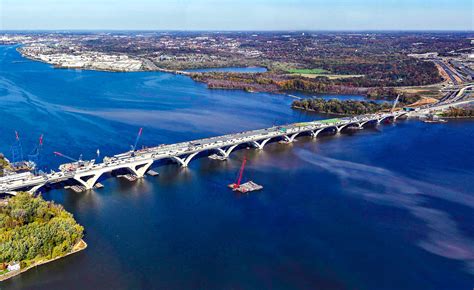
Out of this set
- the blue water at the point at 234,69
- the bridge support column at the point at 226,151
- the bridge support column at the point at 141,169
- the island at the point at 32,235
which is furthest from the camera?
the blue water at the point at 234,69

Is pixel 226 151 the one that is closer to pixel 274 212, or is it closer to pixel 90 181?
pixel 274 212

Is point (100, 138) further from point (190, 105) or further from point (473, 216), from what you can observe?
point (473, 216)

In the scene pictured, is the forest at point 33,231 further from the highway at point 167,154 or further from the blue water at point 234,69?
the blue water at point 234,69

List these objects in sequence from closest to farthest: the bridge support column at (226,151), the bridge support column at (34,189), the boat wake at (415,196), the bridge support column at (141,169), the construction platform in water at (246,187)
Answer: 1. the boat wake at (415,196)
2. the bridge support column at (34,189)
3. the construction platform in water at (246,187)
4. the bridge support column at (141,169)
5. the bridge support column at (226,151)

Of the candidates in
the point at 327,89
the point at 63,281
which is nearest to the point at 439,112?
the point at 327,89

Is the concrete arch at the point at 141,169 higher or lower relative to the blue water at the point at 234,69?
lower

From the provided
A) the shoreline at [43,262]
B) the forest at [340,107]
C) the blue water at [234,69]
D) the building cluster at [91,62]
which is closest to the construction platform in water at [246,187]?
the shoreline at [43,262]

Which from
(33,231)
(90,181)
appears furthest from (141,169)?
(33,231)

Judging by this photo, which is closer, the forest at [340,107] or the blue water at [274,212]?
the blue water at [274,212]

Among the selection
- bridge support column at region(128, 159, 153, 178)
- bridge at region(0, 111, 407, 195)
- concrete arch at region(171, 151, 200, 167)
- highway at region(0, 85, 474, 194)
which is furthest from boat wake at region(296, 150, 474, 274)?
bridge support column at region(128, 159, 153, 178)
